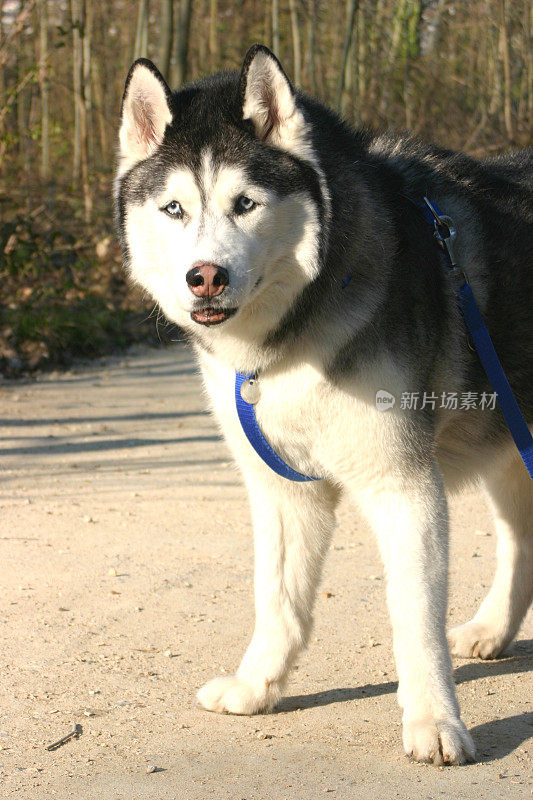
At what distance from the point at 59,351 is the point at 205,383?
214 inches

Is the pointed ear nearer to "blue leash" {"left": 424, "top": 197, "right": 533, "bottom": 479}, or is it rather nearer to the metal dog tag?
the metal dog tag

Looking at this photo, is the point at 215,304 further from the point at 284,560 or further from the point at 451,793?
the point at 451,793

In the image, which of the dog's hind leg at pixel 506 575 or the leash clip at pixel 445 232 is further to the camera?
the dog's hind leg at pixel 506 575

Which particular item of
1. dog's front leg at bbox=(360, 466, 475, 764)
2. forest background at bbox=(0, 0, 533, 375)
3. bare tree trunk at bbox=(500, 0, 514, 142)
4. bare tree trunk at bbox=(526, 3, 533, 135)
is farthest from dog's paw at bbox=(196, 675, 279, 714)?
bare tree trunk at bbox=(526, 3, 533, 135)

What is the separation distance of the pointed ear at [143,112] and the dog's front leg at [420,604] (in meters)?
1.20

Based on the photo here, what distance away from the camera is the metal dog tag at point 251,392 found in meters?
2.79

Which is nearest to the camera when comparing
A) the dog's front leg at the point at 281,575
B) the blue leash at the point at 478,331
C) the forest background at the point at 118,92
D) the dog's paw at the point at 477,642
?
the blue leash at the point at 478,331

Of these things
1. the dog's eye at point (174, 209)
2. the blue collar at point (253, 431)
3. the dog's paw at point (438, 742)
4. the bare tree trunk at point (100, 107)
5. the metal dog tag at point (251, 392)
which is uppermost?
the dog's eye at point (174, 209)

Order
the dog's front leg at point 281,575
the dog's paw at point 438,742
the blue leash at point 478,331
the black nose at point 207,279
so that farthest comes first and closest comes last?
the dog's front leg at point 281,575 → the blue leash at point 478,331 → the dog's paw at point 438,742 → the black nose at point 207,279

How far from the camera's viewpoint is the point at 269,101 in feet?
8.81

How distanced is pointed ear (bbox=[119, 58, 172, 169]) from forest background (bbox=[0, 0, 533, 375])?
4001 millimetres

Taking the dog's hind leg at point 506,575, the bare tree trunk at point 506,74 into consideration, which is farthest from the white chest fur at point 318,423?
the bare tree trunk at point 506,74

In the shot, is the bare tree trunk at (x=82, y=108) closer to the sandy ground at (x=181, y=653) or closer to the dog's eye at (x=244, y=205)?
the sandy ground at (x=181, y=653)

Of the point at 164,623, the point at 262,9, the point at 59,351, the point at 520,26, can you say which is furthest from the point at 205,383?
the point at 262,9
